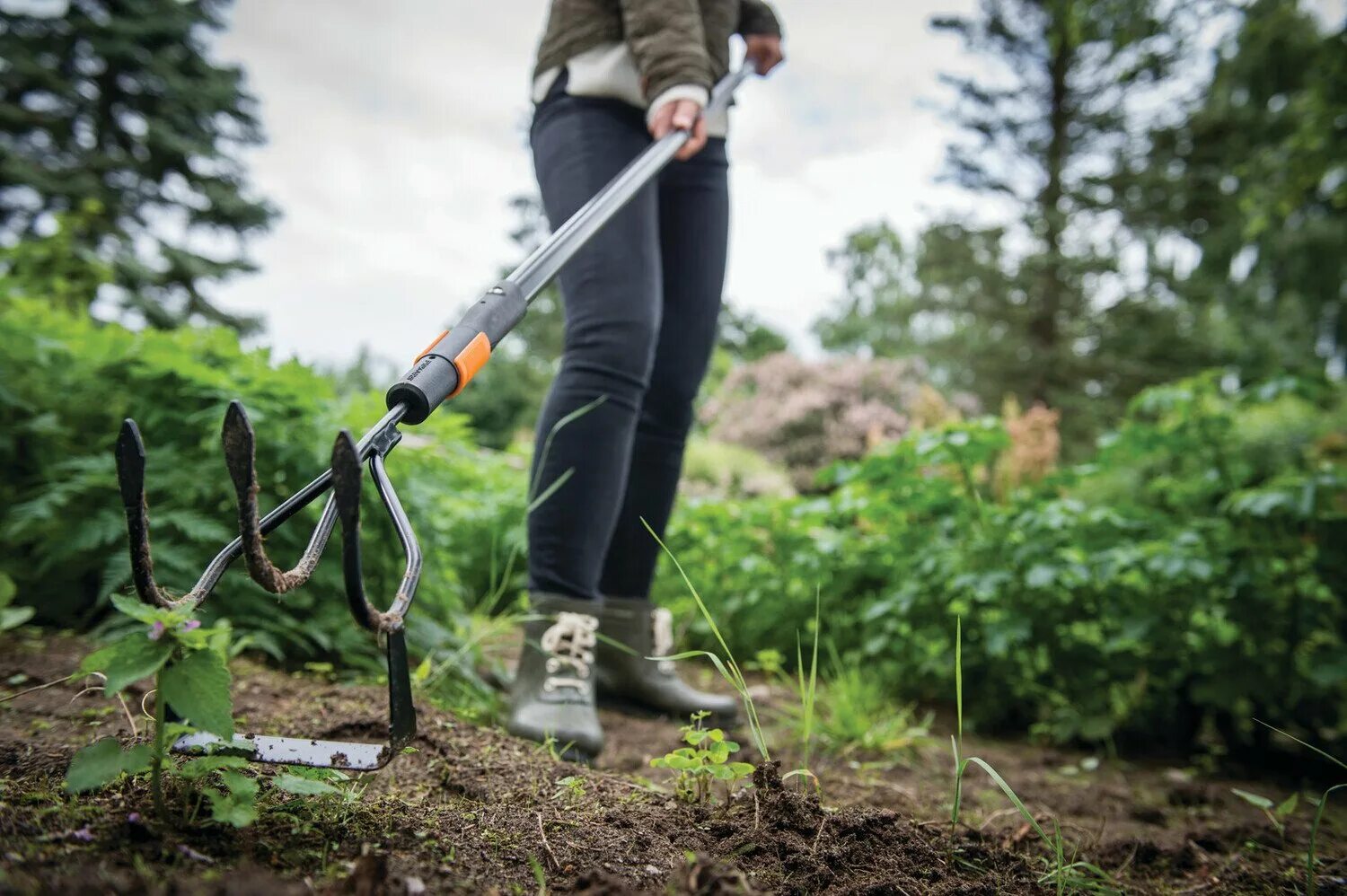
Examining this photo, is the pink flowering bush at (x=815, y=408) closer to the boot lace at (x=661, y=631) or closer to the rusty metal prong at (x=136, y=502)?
the boot lace at (x=661, y=631)

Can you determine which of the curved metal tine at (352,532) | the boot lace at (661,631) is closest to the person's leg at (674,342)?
the boot lace at (661,631)

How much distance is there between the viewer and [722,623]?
9.20 ft

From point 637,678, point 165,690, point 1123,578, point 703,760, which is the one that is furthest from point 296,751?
point 1123,578

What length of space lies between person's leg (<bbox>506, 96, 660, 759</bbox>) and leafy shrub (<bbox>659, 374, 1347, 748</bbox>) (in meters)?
0.98

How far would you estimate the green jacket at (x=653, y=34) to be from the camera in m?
1.58

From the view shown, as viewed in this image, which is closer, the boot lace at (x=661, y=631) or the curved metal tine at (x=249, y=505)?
the curved metal tine at (x=249, y=505)

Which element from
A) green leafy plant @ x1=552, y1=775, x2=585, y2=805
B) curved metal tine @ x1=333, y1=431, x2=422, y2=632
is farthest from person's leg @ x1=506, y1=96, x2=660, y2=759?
curved metal tine @ x1=333, y1=431, x2=422, y2=632

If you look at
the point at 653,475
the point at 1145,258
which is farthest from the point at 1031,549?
the point at 1145,258

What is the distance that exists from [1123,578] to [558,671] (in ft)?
4.93

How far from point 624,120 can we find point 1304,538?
1906 millimetres

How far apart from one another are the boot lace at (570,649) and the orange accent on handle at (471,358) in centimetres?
65

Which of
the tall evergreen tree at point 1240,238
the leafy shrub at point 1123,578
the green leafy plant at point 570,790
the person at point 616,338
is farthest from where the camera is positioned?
the tall evergreen tree at point 1240,238

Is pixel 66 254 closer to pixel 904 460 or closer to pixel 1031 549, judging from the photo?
pixel 904 460

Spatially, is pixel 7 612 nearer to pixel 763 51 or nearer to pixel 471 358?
pixel 471 358
